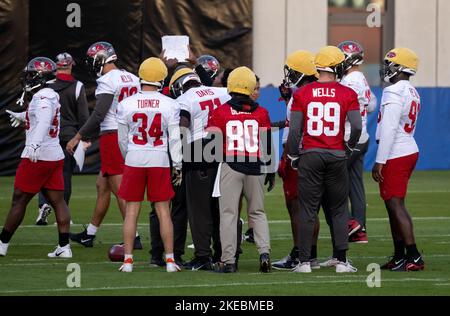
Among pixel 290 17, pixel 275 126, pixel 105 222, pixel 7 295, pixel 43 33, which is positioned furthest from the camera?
pixel 290 17

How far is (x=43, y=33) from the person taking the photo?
26.6 m

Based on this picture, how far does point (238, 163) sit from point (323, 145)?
834 mm

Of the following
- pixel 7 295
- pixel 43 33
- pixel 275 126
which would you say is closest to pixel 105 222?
pixel 275 126

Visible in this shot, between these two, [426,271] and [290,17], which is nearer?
[426,271]

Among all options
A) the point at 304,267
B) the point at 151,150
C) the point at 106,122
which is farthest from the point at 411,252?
the point at 106,122

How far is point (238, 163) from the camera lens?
1234 cm

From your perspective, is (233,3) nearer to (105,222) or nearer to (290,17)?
(290,17)

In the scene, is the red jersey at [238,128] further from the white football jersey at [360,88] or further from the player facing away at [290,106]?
the white football jersey at [360,88]

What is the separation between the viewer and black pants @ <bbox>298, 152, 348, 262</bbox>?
12195 millimetres

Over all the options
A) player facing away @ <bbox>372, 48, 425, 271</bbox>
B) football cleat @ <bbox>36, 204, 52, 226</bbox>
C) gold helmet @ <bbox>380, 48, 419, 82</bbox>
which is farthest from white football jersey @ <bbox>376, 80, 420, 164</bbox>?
football cleat @ <bbox>36, 204, 52, 226</bbox>

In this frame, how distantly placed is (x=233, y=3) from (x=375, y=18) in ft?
12.8

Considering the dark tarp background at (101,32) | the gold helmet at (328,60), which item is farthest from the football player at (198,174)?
the dark tarp background at (101,32)

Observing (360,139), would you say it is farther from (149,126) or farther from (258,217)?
(149,126)

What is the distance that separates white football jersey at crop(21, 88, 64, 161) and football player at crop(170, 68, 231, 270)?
1662 mm
